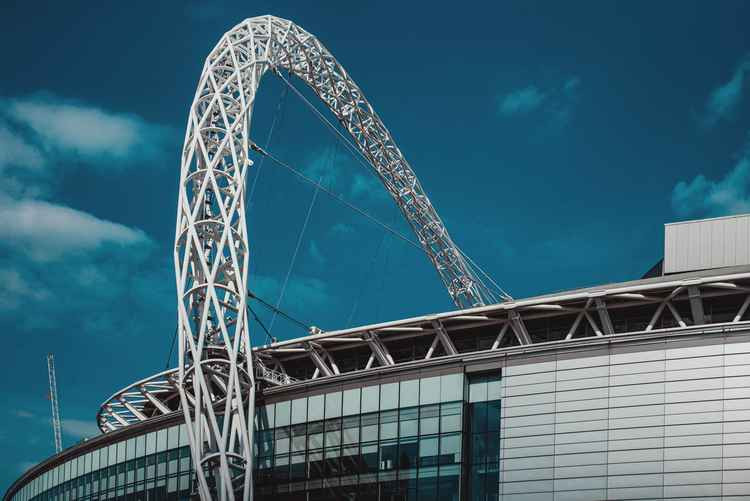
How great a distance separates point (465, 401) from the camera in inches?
2248

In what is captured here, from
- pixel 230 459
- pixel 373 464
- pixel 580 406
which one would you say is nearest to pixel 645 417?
pixel 580 406

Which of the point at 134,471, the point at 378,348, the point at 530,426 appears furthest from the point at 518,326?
the point at 134,471

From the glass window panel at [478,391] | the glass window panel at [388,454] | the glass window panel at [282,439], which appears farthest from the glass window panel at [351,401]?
the glass window panel at [478,391]

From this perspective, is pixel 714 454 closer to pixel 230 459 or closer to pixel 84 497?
pixel 230 459

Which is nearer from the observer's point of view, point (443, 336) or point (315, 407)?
point (315, 407)

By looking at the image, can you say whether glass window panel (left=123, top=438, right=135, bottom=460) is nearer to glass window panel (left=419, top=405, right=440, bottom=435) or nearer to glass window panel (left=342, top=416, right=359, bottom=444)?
glass window panel (left=342, top=416, right=359, bottom=444)

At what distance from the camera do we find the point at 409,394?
58.7 metres

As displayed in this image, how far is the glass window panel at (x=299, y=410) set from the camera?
62562mm

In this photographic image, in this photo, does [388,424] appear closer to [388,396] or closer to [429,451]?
[388,396]

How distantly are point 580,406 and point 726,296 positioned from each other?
501 inches

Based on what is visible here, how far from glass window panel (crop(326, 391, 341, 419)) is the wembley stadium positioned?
10 centimetres

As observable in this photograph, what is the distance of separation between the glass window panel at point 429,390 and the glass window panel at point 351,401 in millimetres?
3793

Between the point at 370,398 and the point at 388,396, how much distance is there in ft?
3.54

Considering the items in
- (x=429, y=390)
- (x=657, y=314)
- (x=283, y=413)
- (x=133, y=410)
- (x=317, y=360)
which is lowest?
(x=283, y=413)
